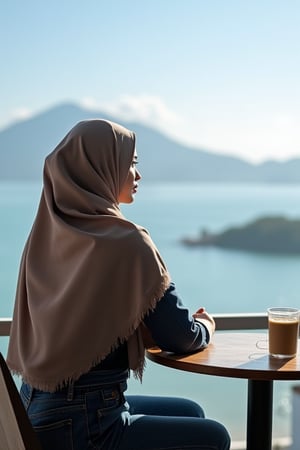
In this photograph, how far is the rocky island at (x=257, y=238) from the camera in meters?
6.06

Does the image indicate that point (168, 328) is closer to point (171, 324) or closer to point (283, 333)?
point (171, 324)

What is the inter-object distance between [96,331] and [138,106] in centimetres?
447

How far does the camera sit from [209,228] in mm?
6203

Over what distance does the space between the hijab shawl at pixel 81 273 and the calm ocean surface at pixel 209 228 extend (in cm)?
169

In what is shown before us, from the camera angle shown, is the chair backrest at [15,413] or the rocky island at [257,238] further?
the rocky island at [257,238]

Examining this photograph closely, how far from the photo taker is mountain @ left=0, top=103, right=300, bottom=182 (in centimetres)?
544

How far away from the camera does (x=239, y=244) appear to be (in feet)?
21.1

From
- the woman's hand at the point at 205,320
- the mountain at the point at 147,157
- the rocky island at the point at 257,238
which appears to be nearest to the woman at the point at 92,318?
the woman's hand at the point at 205,320

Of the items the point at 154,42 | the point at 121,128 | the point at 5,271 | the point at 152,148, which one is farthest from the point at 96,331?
the point at 152,148

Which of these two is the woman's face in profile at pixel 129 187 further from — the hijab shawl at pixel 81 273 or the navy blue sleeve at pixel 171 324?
the navy blue sleeve at pixel 171 324

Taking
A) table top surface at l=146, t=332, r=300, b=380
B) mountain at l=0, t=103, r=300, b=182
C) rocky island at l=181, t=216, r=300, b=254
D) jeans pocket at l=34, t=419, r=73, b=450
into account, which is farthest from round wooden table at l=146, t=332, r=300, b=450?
rocky island at l=181, t=216, r=300, b=254

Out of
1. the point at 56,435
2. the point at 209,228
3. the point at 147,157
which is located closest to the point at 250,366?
the point at 56,435

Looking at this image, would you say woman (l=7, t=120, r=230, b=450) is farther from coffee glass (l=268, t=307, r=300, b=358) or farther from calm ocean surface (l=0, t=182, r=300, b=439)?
calm ocean surface (l=0, t=182, r=300, b=439)

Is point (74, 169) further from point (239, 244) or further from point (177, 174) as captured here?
point (239, 244)
